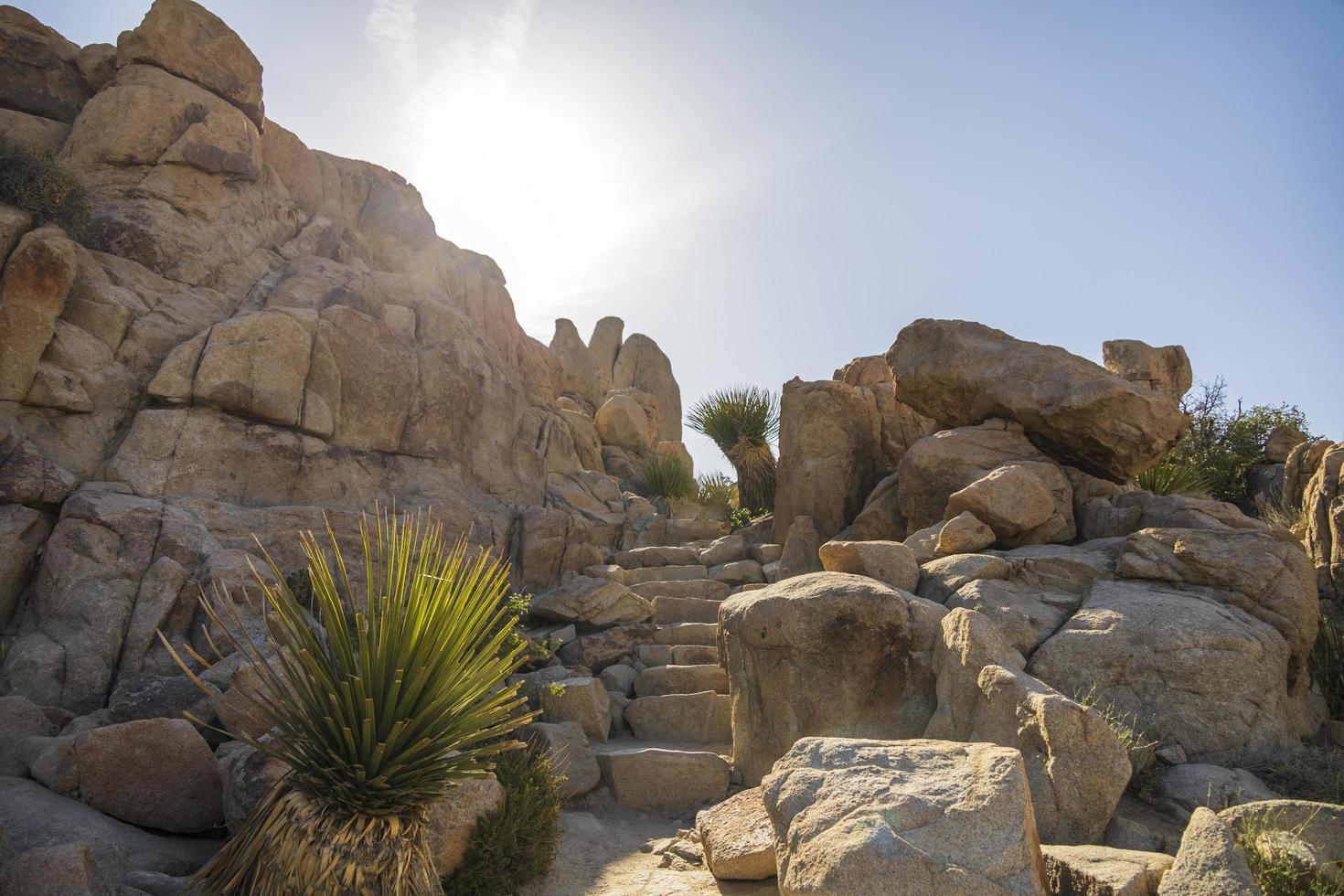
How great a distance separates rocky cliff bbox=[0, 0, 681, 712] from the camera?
328 inches

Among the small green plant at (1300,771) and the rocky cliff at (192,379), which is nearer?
the small green plant at (1300,771)

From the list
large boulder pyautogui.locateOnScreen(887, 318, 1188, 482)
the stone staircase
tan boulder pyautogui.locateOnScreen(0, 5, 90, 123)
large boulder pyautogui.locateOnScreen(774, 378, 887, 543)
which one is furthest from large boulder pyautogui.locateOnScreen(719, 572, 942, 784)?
tan boulder pyautogui.locateOnScreen(0, 5, 90, 123)

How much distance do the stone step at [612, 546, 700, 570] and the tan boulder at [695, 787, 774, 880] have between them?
8.17 metres

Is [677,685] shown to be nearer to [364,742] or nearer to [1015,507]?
[1015,507]

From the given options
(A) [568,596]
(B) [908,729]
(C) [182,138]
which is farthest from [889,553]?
(C) [182,138]

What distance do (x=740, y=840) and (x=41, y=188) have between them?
11.2 meters

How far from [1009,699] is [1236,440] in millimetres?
17904

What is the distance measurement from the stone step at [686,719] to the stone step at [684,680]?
45 cm

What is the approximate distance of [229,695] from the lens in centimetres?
661

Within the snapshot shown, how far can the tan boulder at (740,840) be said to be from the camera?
18.0 feet

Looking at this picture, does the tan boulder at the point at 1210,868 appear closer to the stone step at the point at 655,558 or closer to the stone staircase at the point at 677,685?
the stone staircase at the point at 677,685

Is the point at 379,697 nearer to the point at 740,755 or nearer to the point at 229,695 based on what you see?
the point at 229,695

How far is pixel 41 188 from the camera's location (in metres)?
10.1

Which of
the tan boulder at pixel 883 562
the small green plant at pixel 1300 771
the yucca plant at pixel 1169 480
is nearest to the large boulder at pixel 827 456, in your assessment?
the yucca plant at pixel 1169 480
